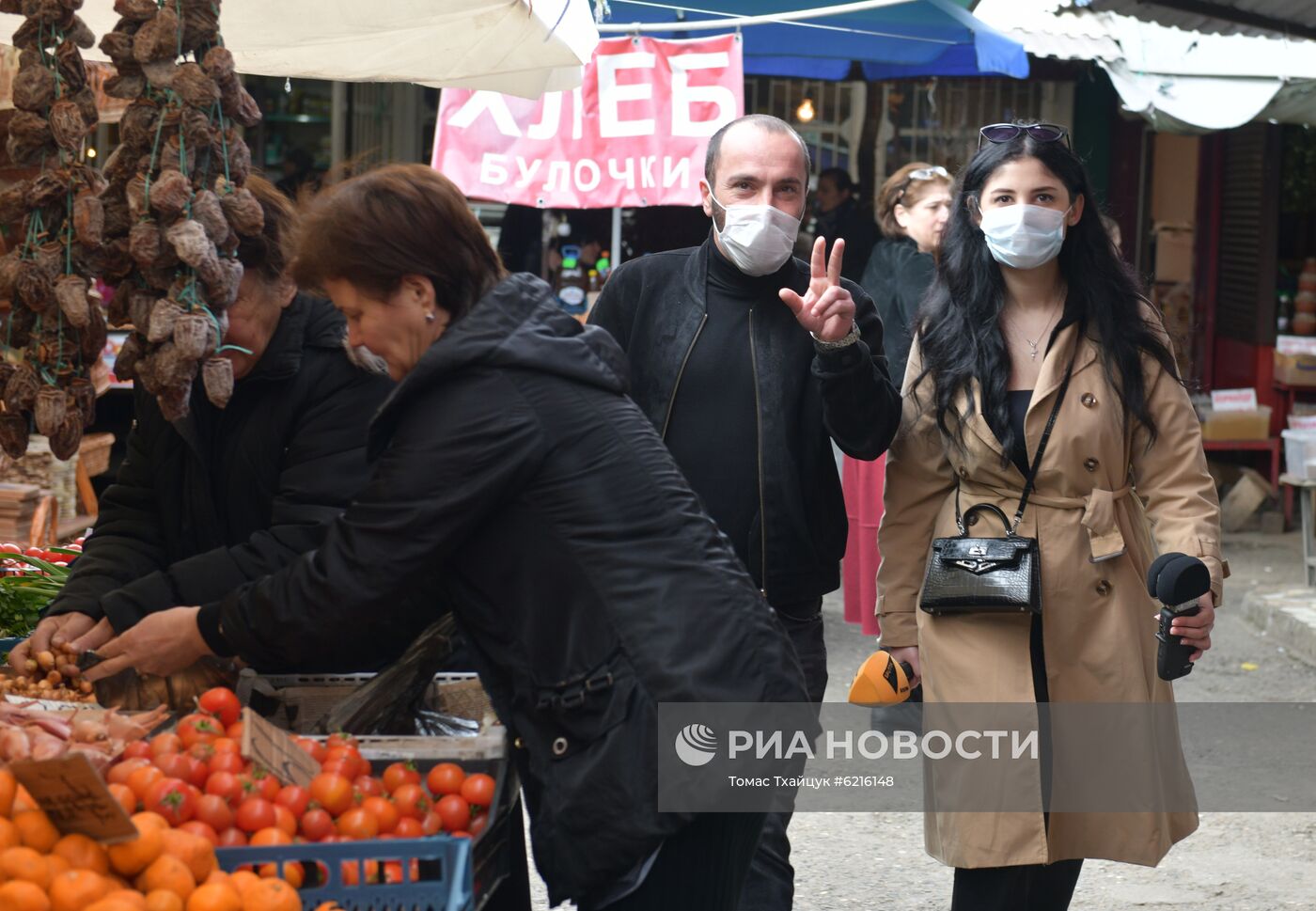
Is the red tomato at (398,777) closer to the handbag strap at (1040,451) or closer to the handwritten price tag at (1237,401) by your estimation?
the handbag strap at (1040,451)

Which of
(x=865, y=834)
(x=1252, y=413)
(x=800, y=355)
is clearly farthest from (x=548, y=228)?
(x=800, y=355)

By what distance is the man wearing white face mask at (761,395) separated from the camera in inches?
140

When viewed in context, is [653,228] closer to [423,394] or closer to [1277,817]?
[1277,817]

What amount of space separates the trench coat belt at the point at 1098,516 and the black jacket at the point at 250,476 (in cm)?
147

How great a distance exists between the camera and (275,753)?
8.27 feet

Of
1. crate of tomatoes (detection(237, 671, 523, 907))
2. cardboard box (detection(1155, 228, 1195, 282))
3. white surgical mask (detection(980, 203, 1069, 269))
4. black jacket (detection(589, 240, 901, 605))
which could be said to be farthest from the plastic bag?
cardboard box (detection(1155, 228, 1195, 282))

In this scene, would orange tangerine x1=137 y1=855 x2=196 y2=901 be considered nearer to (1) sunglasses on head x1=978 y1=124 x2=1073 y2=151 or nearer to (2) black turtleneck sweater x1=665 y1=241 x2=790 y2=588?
(2) black turtleneck sweater x1=665 y1=241 x2=790 y2=588

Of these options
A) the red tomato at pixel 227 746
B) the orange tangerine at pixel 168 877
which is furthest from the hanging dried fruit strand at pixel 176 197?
the orange tangerine at pixel 168 877

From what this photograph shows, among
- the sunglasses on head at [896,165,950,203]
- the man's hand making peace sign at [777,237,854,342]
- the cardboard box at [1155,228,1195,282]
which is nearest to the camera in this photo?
the man's hand making peace sign at [777,237,854,342]

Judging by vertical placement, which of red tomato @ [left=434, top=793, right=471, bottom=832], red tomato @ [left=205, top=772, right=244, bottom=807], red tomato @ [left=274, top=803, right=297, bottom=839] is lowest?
red tomato @ [left=434, top=793, right=471, bottom=832]

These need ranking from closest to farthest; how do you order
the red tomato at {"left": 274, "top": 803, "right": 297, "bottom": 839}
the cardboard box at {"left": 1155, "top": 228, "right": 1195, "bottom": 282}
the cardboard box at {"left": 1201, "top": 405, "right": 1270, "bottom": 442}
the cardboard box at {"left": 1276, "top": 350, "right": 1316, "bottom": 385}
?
the red tomato at {"left": 274, "top": 803, "right": 297, "bottom": 839}, the cardboard box at {"left": 1276, "top": 350, "right": 1316, "bottom": 385}, the cardboard box at {"left": 1201, "top": 405, "right": 1270, "bottom": 442}, the cardboard box at {"left": 1155, "top": 228, "right": 1195, "bottom": 282}

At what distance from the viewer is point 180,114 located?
295 centimetres

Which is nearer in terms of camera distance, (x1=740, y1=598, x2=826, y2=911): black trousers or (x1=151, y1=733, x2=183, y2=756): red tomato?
(x1=151, y1=733, x2=183, y2=756): red tomato

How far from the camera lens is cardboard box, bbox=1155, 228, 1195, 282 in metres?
12.1
